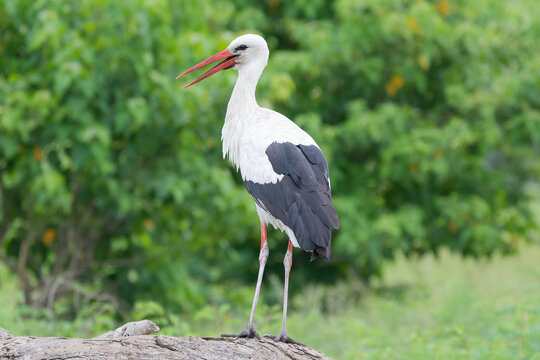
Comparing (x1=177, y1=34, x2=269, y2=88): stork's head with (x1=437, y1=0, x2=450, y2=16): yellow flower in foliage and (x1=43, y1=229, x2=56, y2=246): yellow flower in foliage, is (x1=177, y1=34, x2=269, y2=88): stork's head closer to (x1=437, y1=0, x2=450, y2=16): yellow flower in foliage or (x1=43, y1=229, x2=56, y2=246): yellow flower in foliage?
(x1=43, y1=229, x2=56, y2=246): yellow flower in foliage

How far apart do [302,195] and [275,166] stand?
29 centimetres

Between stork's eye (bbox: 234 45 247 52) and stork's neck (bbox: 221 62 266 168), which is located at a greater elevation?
stork's eye (bbox: 234 45 247 52)

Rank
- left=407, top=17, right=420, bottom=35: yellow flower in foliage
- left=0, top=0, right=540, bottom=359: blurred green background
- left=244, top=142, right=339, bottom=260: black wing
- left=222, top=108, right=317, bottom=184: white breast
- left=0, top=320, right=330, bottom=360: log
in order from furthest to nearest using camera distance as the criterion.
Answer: left=407, top=17, right=420, bottom=35: yellow flower in foliage
left=0, top=0, right=540, bottom=359: blurred green background
left=222, top=108, right=317, bottom=184: white breast
left=244, top=142, right=339, bottom=260: black wing
left=0, top=320, right=330, bottom=360: log

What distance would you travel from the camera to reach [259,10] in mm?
12516

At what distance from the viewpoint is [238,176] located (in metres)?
11.7

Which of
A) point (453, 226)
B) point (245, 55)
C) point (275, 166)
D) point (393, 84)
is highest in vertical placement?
point (393, 84)

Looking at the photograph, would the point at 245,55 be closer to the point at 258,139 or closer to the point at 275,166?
the point at 258,139

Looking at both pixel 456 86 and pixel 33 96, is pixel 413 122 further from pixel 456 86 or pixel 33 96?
pixel 33 96

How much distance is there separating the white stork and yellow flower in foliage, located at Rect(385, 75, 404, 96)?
19.0 ft

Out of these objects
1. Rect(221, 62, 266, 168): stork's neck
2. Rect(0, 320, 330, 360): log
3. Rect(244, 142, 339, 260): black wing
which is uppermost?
Rect(221, 62, 266, 168): stork's neck

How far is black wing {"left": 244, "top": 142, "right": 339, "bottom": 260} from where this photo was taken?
17.1ft

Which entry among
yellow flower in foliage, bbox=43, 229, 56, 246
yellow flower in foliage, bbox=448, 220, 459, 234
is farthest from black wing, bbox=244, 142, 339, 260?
yellow flower in foliage, bbox=448, 220, 459, 234

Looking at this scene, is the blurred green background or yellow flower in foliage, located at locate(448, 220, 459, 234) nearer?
the blurred green background

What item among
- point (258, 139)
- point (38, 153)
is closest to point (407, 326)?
point (258, 139)
